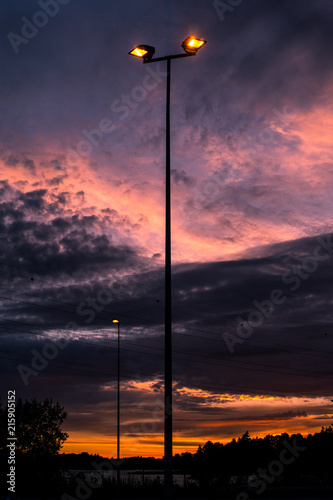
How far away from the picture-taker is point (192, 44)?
14062mm

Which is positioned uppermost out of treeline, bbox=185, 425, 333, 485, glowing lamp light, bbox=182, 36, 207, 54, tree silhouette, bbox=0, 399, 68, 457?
glowing lamp light, bbox=182, 36, 207, 54

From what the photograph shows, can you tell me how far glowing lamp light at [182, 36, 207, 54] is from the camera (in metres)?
13.9

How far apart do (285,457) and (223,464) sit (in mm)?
35735

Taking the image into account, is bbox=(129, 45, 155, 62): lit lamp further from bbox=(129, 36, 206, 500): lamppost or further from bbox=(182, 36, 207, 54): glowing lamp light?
bbox=(182, 36, 207, 54): glowing lamp light

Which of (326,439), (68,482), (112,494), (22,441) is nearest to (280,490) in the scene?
(112,494)

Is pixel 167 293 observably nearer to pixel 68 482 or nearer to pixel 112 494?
pixel 68 482

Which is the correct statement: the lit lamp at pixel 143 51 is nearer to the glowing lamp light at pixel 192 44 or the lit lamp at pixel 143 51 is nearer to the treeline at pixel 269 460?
the glowing lamp light at pixel 192 44

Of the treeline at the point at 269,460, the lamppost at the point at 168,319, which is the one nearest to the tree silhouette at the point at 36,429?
the treeline at the point at 269,460

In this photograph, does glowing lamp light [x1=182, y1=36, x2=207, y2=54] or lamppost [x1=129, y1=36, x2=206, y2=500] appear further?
glowing lamp light [x1=182, y1=36, x2=207, y2=54]

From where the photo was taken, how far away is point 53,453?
37.2 metres

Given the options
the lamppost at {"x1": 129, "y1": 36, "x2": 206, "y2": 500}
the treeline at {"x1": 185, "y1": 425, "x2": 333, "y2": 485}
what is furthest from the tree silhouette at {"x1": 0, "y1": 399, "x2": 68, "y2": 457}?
the lamppost at {"x1": 129, "y1": 36, "x2": 206, "y2": 500}

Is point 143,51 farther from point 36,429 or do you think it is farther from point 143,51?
point 36,429

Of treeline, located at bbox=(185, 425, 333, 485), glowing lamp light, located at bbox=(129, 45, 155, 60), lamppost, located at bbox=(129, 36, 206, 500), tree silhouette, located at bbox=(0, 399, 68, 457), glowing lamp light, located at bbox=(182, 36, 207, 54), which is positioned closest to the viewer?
lamppost, located at bbox=(129, 36, 206, 500)

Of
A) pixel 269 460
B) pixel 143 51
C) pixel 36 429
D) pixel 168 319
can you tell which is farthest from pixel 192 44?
pixel 269 460
